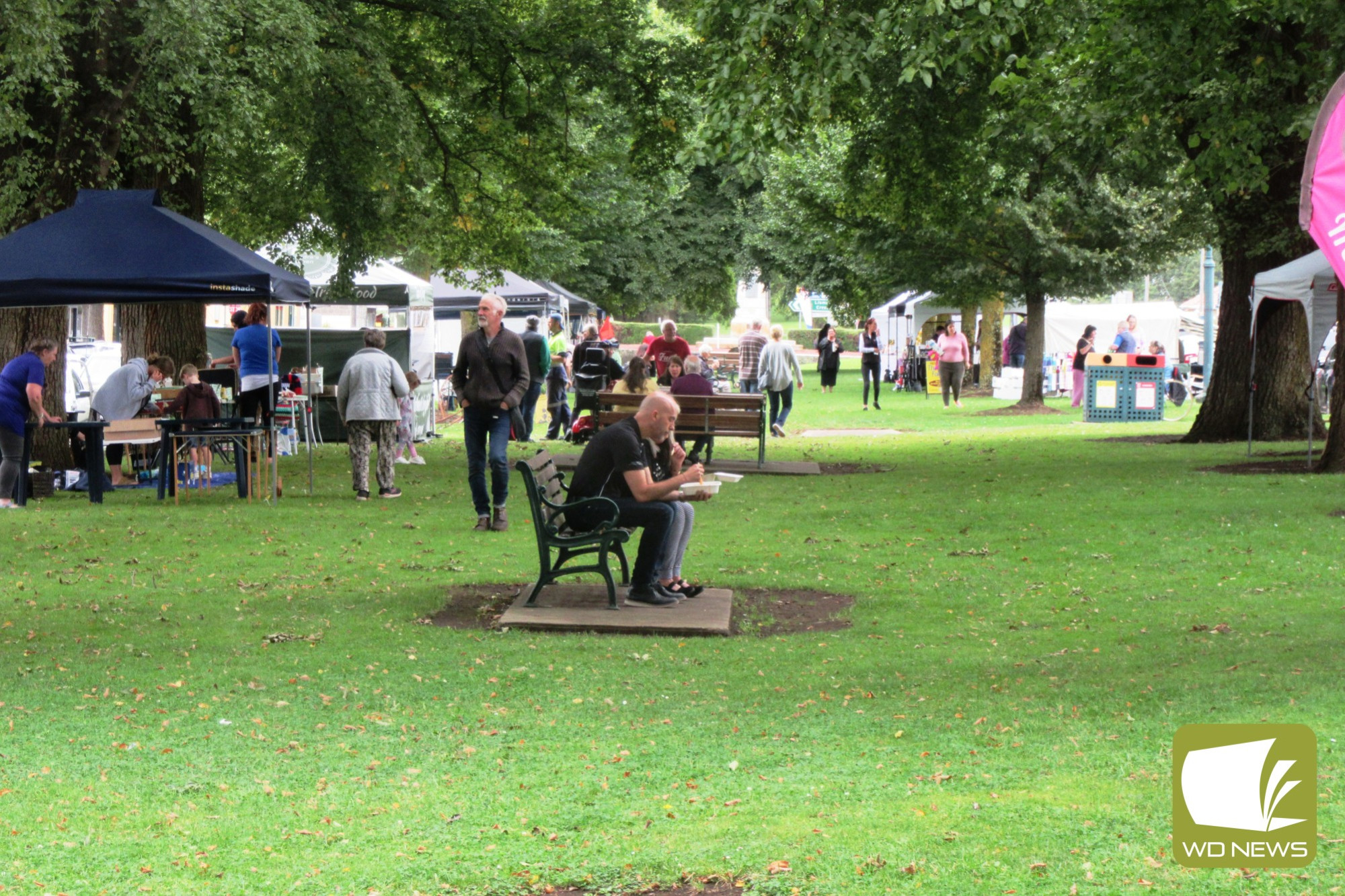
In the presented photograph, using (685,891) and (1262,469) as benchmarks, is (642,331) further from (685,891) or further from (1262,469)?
(685,891)

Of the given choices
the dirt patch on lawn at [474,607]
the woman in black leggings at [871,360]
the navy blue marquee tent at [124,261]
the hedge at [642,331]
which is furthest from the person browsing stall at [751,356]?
the hedge at [642,331]

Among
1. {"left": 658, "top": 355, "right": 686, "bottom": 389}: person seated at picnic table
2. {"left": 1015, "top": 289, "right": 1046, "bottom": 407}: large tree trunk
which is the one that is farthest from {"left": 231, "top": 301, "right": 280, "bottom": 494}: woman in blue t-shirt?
{"left": 1015, "top": 289, "right": 1046, "bottom": 407}: large tree trunk

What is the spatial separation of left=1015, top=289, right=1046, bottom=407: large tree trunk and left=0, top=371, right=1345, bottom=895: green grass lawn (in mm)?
20104

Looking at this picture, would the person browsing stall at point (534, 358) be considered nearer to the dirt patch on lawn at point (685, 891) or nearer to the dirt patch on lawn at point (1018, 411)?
the dirt patch on lawn at point (1018, 411)

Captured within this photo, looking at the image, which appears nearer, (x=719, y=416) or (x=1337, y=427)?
(x=1337, y=427)

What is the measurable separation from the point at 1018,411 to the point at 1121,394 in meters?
4.07

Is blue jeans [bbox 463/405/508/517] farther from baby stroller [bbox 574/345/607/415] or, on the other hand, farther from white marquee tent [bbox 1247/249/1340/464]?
baby stroller [bbox 574/345/607/415]

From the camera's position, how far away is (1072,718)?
6.76m

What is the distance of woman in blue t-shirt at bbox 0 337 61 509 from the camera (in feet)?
50.8

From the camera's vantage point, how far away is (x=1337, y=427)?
1670cm

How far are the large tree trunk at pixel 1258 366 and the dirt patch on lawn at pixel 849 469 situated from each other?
5.30 m

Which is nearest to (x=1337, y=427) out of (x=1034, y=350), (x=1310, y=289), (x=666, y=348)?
(x=1310, y=289)

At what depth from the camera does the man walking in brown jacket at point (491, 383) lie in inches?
520

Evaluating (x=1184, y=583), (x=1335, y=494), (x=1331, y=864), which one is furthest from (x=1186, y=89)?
(x=1331, y=864)
